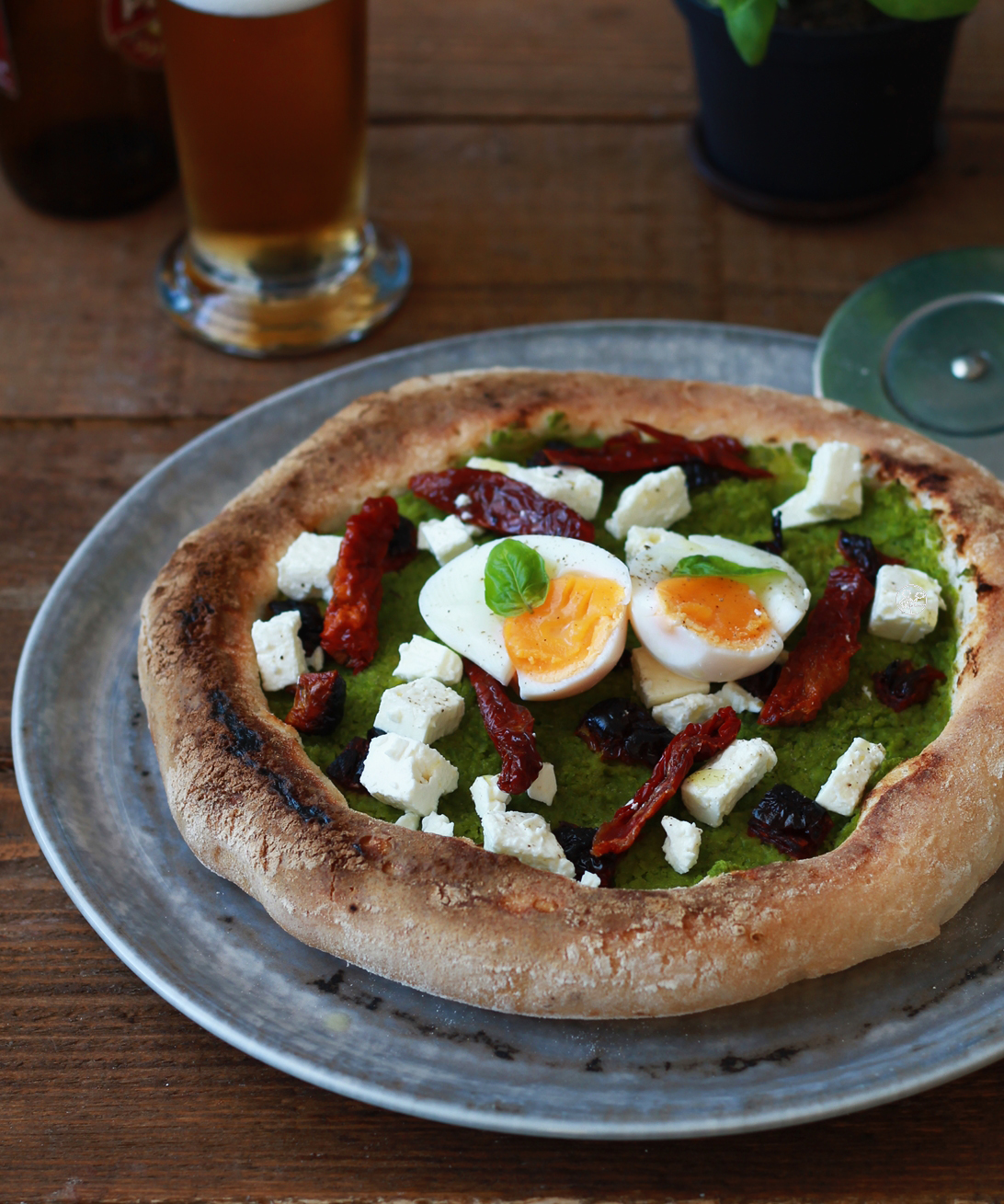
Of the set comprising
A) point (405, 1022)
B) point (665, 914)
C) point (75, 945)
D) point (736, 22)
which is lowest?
point (75, 945)

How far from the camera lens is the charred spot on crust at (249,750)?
310 cm

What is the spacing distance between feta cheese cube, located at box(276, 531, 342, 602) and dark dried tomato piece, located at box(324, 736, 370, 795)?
56cm

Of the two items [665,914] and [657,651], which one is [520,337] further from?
[665,914]

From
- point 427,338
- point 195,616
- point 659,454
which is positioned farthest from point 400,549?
point 427,338

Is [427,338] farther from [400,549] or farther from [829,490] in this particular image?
[829,490]

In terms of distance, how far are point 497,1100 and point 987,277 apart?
11.5 feet

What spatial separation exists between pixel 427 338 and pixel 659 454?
1565 millimetres

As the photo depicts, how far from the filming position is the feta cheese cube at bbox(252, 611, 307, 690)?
11.3 ft

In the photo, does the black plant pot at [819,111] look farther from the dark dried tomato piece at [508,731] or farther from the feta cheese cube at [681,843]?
the feta cheese cube at [681,843]

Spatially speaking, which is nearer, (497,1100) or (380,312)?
(497,1100)

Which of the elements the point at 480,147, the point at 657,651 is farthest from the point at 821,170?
the point at 657,651

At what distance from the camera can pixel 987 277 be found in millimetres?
4824

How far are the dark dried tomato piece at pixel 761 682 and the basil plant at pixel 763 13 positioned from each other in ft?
6.97

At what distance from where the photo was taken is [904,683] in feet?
11.2
